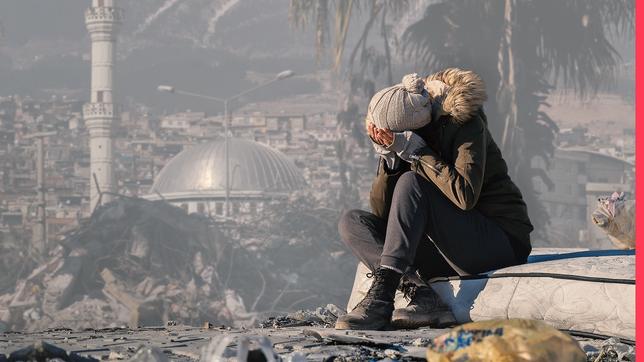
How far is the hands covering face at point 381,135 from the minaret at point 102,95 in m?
53.8

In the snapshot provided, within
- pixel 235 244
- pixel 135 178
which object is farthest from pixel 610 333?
pixel 135 178

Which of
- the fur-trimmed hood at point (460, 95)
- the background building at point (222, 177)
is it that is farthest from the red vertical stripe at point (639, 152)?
the background building at point (222, 177)

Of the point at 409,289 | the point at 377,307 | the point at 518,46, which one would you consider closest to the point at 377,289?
the point at 377,307

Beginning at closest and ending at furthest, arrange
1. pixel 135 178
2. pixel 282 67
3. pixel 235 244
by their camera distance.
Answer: pixel 235 244, pixel 135 178, pixel 282 67

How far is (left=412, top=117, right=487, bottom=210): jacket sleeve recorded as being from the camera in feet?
13.8

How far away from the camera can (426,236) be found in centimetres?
452

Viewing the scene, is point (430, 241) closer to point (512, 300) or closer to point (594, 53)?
point (512, 300)

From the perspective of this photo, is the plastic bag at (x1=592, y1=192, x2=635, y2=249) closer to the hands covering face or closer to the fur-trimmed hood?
the fur-trimmed hood

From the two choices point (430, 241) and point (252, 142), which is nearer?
point (430, 241)

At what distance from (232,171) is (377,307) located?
5551 cm

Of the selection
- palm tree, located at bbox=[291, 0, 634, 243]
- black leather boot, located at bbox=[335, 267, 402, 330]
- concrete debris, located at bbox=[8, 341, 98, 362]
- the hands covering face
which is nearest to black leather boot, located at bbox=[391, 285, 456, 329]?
black leather boot, located at bbox=[335, 267, 402, 330]

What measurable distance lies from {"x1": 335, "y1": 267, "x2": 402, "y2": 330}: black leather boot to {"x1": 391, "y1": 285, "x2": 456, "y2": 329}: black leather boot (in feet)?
0.40

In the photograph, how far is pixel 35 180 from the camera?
182 feet

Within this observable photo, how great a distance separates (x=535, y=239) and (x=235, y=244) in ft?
49.7
